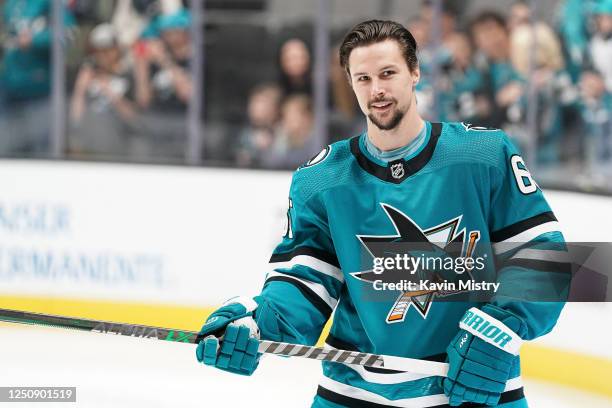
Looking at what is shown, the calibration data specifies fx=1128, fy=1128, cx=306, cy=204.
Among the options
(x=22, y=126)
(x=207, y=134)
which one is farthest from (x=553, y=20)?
(x=22, y=126)

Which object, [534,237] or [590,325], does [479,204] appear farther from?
[590,325]

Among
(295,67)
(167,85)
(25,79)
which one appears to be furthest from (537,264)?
(25,79)

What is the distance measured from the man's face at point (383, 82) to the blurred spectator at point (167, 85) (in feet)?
11.7

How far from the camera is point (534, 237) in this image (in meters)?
1.92

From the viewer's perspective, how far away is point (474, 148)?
196cm

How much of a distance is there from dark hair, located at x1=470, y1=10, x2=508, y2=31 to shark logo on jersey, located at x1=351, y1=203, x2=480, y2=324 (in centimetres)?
347

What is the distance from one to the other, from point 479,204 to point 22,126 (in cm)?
387

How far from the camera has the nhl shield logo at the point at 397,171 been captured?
1.99 meters

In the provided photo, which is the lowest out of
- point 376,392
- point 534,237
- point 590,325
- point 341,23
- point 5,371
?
point 5,371

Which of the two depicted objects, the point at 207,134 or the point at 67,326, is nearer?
the point at 67,326

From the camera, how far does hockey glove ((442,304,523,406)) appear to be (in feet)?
6.09

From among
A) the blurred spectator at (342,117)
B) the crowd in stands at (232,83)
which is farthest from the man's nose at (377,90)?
the blurred spectator at (342,117)

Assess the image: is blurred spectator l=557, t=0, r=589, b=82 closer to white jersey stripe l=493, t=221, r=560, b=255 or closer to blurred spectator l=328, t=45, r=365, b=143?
blurred spectator l=328, t=45, r=365, b=143

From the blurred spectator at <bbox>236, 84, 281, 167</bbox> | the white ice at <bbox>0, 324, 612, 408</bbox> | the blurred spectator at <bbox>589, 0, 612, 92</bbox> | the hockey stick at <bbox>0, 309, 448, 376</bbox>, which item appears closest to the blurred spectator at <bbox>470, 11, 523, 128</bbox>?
the blurred spectator at <bbox>589, 0, 612, 92</bbox>
